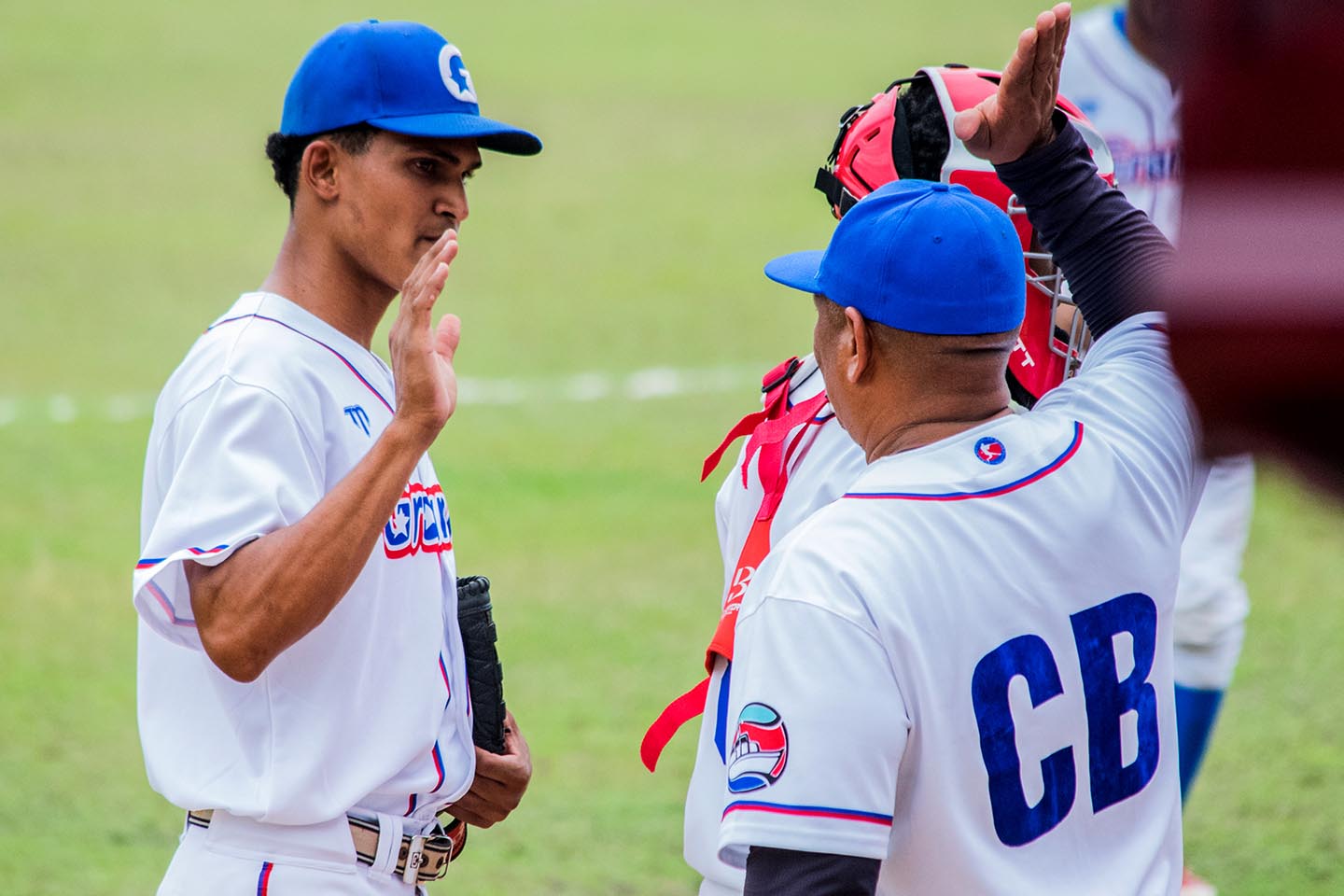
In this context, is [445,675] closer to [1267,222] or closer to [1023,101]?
[1023,101]

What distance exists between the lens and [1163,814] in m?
2.23

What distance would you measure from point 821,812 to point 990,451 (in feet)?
1.78

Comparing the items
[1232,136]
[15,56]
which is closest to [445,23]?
[15,56]

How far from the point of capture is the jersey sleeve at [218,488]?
2414 millimetres

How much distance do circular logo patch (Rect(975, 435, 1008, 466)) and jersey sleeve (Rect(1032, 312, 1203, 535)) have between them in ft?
0.60

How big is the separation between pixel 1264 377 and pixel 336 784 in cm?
213

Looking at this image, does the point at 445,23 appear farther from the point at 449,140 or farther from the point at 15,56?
the point at 449,140

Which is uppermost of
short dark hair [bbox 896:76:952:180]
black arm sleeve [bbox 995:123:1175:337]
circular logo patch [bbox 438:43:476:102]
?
circular logo patch [bbox 438:43:476:102]

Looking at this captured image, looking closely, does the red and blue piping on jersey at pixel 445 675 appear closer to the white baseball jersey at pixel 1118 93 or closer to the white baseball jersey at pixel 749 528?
the white baseball jersey at pixel 749 528

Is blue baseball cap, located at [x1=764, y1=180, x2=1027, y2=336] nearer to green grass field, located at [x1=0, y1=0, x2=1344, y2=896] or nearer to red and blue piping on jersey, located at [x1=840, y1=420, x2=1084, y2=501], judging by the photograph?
red and blue piping on jersey, located at [x1=840, y1=420, x2=1084, y2=501]

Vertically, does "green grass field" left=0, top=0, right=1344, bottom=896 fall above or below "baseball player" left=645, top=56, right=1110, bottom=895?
below

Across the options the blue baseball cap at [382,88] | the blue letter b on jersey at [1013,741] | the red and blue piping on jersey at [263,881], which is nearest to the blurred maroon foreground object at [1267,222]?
the blue letter b on jersey at [1013,741]

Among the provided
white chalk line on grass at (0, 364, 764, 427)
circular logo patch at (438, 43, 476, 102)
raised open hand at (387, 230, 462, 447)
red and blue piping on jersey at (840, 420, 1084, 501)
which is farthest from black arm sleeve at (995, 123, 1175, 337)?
white chalk line on grass at (0, 364, 764, 427)

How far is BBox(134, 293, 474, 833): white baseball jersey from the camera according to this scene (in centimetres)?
246
